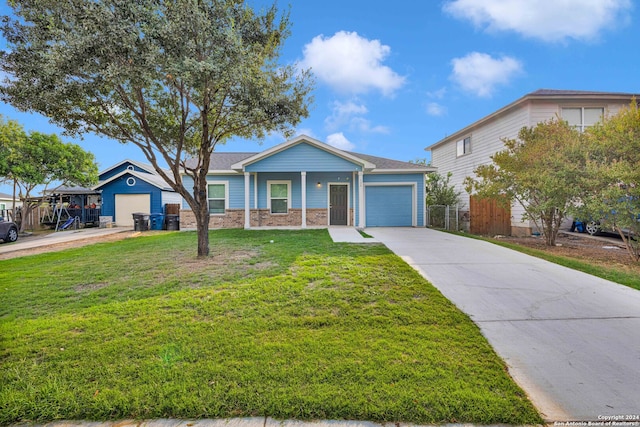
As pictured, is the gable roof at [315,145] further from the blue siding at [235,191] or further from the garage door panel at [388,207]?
the garage door panel at [388,207]

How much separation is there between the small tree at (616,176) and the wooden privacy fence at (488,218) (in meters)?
5.36

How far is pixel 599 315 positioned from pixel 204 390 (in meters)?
4.84

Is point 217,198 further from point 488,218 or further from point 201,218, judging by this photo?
point 488,218

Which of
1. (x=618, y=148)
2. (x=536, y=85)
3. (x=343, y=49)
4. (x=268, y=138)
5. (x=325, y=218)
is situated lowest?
(x=325, y=218)

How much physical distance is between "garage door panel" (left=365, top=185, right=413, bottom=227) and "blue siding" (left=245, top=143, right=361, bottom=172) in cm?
214

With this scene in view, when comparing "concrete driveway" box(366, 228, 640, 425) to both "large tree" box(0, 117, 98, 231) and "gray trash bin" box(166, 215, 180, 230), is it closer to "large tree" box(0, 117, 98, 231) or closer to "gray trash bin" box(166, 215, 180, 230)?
"gray trash bin" box(166, 215, 180, 230)

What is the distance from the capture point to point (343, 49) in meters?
13.8

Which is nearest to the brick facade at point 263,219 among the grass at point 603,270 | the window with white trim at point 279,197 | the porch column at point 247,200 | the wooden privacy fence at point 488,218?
the window with white trim at point 279,197

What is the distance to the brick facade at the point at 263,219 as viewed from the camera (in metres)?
14.3

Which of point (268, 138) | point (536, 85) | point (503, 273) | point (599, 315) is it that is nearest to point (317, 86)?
point (268, 138)

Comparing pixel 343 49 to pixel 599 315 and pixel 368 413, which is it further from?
pixel 368 413

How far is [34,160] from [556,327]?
22805mm

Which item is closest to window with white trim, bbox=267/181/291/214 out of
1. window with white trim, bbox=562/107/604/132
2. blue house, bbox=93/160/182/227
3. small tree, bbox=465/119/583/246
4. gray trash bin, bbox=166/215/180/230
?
gray trash bin, bbox=166/215/180/230

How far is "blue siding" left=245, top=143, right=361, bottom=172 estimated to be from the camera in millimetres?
13047
